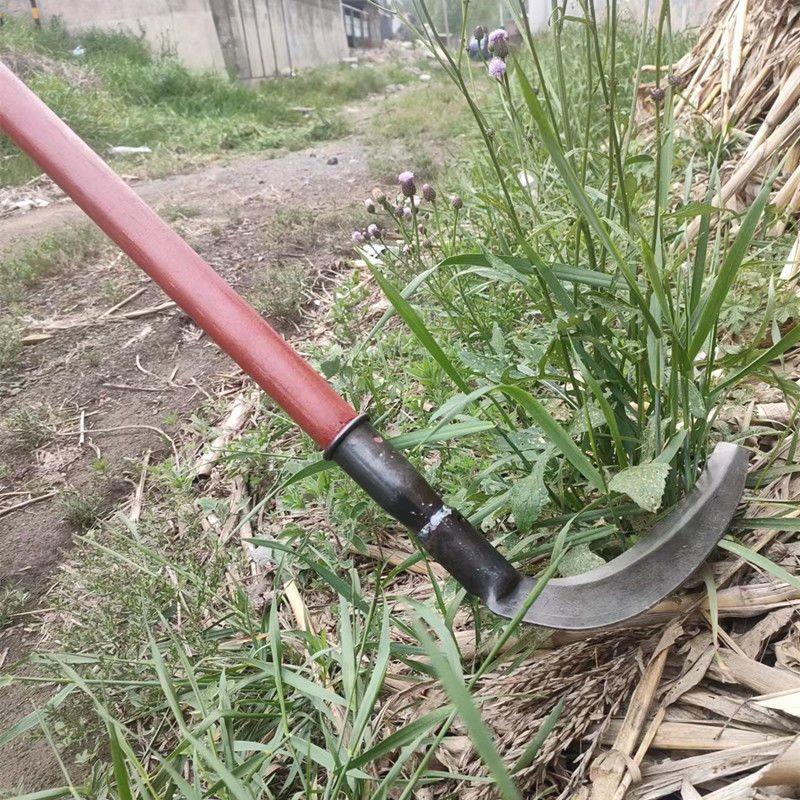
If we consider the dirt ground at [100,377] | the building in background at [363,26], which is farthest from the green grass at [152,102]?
the building in background at [363,26]

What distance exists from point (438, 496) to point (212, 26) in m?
11.9

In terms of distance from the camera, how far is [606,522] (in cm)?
102

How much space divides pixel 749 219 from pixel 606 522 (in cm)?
51

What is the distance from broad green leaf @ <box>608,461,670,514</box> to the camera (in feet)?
2.69

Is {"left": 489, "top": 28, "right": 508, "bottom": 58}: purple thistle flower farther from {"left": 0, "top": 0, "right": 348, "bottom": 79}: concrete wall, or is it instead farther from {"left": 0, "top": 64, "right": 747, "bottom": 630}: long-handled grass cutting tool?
{"left": 0, "top": 0, "right": 348, "bottom": 79}: concrete wall

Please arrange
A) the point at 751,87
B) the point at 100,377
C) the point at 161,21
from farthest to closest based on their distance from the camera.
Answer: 1. the point at 161,21
2. the point at 100,377
3. the point at 751,87

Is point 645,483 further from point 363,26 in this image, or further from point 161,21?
point 363,26

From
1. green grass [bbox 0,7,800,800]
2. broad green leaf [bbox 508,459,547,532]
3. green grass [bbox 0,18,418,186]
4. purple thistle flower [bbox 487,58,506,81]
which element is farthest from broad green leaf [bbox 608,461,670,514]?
green grass [bbox 0,18,418,186]

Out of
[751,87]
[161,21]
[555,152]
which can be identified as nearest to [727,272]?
[555,152]

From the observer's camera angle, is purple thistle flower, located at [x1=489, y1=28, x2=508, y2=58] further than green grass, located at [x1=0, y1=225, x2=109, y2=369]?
No

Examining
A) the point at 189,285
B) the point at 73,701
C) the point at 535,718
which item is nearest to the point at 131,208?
the point at 189,285

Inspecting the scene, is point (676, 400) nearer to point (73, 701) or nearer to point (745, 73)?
point (73, 701)

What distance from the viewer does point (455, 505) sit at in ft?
3.64

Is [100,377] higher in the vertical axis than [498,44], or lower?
lower
